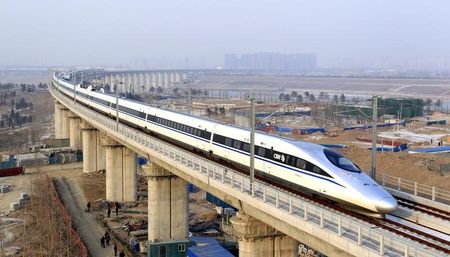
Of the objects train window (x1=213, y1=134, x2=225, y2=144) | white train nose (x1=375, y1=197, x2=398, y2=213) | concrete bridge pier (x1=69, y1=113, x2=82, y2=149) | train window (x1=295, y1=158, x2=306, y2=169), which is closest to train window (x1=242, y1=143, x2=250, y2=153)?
train window (x1=213, y1=134, x2=225, y2=144)

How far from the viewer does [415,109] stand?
413 feet

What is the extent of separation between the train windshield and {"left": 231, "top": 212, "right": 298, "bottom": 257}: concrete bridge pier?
4870mm

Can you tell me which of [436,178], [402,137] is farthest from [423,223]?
[402,137]

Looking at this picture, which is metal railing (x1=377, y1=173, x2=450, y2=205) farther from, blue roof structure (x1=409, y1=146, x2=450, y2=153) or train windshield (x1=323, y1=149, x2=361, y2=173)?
blue roof structure (x1=409, y1=146, x2=450, y2=153)

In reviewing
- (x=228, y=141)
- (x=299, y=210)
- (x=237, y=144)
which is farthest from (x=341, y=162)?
(x=228, y=141)

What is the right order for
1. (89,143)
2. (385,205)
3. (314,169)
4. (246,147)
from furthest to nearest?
(89,143) < (246,147) < (314,169) < (385,205)

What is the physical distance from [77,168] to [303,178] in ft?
200

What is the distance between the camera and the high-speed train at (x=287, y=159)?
19094 millimetres

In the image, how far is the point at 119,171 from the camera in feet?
181

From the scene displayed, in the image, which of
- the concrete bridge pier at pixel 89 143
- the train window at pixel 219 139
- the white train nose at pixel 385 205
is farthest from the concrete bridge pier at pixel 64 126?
the white train nose at pixel 385 205

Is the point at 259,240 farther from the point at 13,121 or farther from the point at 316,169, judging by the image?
the point at 13,121

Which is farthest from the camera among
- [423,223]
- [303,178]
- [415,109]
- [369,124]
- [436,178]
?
[415,109]

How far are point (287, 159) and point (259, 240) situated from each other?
4133 millimetres

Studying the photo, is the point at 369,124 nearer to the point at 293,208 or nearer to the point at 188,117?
the point at 188,117
